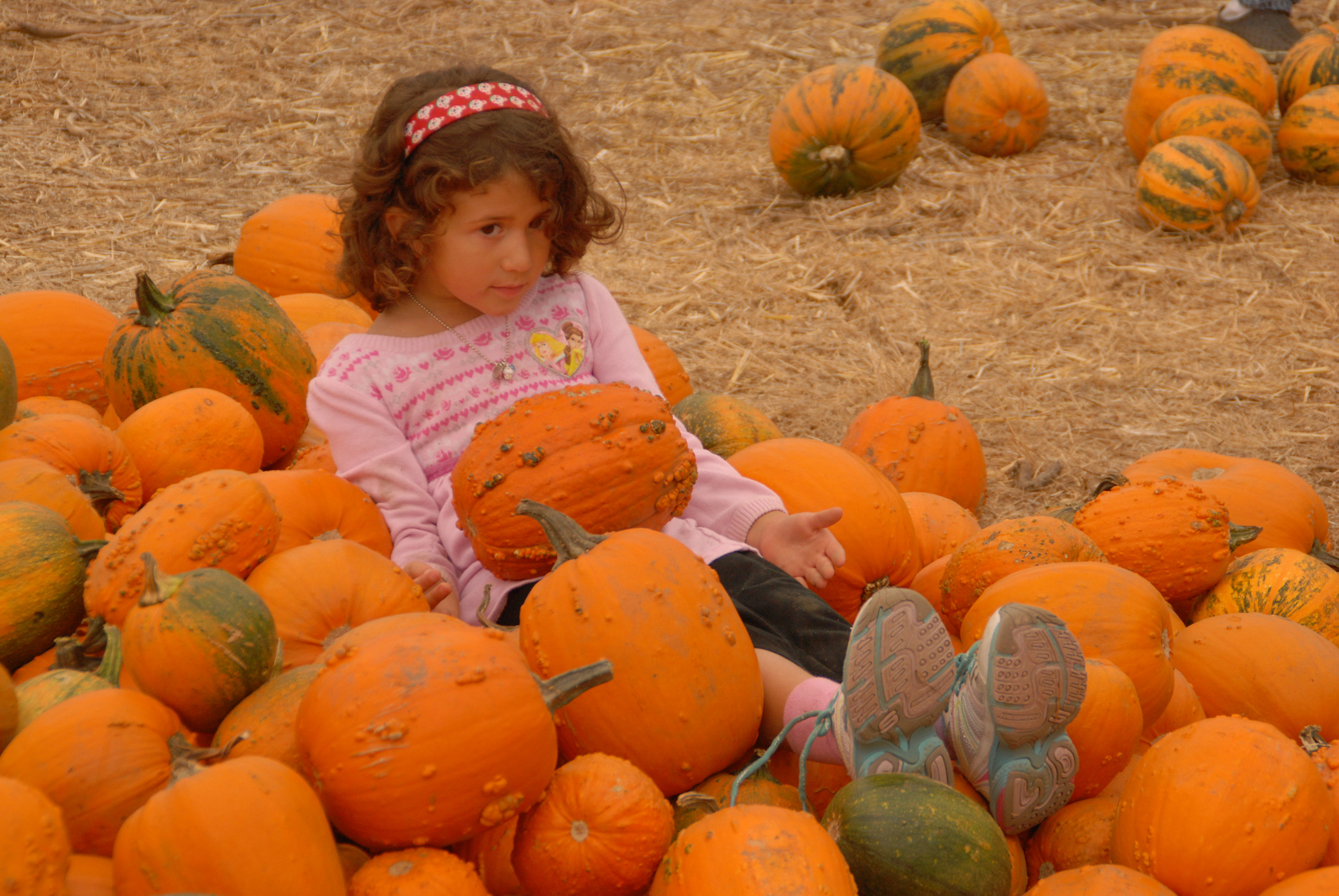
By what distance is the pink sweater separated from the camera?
290 centimetres

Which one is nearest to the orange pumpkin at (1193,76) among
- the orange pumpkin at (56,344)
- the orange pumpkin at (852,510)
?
the orange pumpkin at (852,510)

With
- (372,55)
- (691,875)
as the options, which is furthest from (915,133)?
(691,875)

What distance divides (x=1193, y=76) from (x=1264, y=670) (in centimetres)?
572

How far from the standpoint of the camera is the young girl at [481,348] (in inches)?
107

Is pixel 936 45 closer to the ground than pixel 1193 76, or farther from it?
farther from it

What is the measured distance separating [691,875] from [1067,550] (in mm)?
1486

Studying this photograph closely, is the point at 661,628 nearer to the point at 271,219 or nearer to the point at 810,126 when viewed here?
the point at 271,219

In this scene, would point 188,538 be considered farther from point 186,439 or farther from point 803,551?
point 803,551

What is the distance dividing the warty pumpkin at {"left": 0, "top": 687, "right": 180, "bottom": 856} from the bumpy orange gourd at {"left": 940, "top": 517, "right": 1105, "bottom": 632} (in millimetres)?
1839

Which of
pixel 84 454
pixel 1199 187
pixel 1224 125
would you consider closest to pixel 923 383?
pixel 84 454

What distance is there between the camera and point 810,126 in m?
6.92

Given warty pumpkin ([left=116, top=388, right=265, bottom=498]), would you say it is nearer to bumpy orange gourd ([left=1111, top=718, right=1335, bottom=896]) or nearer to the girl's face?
the girl's face

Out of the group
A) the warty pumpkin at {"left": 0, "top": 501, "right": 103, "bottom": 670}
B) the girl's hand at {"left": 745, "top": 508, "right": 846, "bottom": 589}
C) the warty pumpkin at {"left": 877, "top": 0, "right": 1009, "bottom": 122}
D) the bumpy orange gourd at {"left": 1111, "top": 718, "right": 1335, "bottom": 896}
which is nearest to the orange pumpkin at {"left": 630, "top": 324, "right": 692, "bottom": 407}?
the girl's hand at {"left": 745, "top": 508, "right": 846, "bottom": 589}

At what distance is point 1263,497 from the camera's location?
3.35 meters
